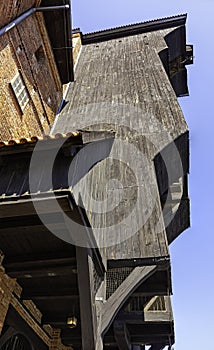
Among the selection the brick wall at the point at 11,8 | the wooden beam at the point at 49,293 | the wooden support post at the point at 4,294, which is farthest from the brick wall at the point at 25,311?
the brick wall at the point at 11,8

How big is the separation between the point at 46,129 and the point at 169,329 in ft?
21.4

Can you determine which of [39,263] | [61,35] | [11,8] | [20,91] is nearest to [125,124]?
[20,91]

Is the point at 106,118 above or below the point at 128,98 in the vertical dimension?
below

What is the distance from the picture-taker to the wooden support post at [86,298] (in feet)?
13.7

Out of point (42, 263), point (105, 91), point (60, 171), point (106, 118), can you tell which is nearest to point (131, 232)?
point (42, 263)

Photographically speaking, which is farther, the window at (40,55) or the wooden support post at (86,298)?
the window at (40,55)

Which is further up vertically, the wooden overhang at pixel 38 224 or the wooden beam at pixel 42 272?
the wooden overhang at pixel 38 224

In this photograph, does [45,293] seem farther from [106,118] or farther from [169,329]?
[106,118]

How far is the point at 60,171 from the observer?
387 cm

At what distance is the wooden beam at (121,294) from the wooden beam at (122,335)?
1.12 metres

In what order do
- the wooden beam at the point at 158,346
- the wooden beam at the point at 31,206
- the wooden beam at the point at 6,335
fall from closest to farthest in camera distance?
the wooden beam at the point at 31,206, the wooden beam at the point at 6,335, the wooden beam at the point at 158,346

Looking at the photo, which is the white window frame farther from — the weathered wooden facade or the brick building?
the weathered wooden facade

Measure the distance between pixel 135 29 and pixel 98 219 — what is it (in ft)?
46.9

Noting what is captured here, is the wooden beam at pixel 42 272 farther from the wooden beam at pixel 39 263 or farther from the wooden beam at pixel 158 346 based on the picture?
the wooden beam at pixel 158 346
